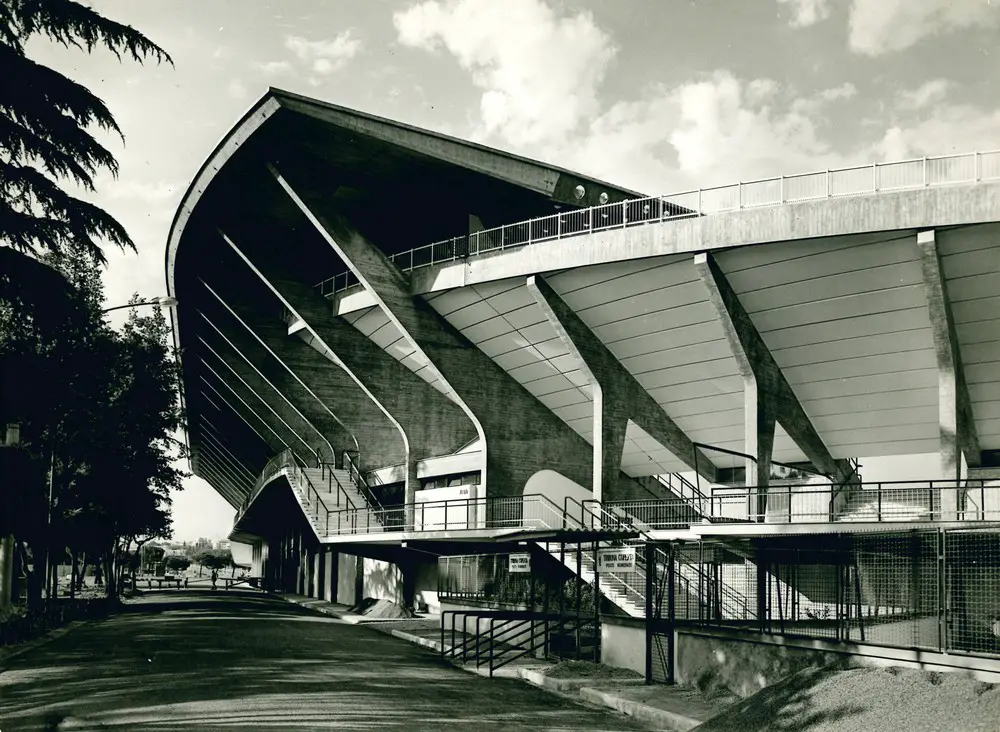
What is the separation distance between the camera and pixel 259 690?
15961 mm

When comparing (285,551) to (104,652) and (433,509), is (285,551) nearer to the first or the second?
(433,509)

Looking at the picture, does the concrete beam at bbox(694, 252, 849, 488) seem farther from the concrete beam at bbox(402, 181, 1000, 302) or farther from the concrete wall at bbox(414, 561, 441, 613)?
the concrete wall at bbox(414, 561, 441, 613)

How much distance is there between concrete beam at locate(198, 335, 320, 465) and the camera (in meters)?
58.8

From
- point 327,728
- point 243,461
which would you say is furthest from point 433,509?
point 243,461

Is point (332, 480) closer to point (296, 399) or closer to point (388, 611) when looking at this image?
point (296, 399)

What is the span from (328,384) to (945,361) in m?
32.1

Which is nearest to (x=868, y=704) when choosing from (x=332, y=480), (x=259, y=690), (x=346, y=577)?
(x=259, y=690)

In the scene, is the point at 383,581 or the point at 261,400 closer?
the point at 383,581

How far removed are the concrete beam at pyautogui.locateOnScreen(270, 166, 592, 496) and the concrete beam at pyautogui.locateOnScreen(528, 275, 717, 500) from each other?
5131mm

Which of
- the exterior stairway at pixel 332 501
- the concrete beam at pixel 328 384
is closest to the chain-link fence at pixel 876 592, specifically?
the exterior stairway at pixel 332 501

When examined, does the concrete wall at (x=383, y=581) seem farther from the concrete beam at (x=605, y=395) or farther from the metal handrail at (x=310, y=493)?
the concrete beam at (x=605, y=395)

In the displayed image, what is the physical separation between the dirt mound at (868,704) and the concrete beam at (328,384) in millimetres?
37947

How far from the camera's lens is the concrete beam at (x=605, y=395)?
31812 millimetres

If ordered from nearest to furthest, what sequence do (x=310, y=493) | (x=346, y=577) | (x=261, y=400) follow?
(x=310, y=493) < (x=346, y=577) < (x=261, y=400)
